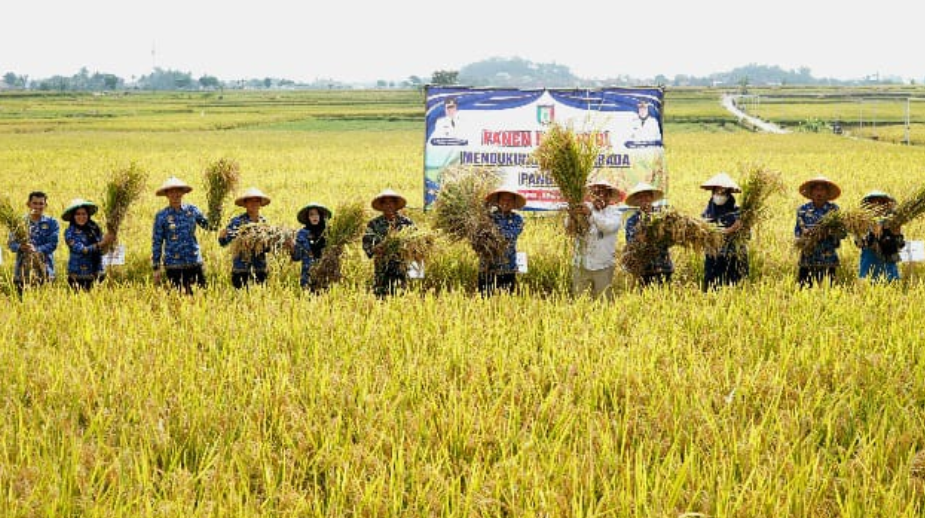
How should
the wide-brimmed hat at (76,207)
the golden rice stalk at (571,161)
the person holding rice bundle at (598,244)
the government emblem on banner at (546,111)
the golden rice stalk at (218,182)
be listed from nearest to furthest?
1. the golden rice stalk at (571,161)
2. the person holding rice bundle at (598,244)
3. the wide-brimmed hat at (76,207)
4. the golden rice stalk at (218,182)
5. the government emblem on banner at (546,111)

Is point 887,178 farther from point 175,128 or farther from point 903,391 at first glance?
point 175,128

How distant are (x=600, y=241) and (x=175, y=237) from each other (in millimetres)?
3108

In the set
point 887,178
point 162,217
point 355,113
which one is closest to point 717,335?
point 162,217

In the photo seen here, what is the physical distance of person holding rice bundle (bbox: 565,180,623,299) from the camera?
6020mm

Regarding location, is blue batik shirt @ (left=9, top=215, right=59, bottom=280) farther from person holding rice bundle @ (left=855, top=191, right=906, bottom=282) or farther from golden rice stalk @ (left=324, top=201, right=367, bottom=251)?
A: person holding rice bundle @ (left=855, top=191, right=906, bottom=282)

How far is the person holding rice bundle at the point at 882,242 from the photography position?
6055 millimetres

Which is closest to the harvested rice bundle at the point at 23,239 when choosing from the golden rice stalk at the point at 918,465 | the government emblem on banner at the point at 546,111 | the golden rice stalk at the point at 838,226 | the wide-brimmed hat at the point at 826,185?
the golden rice stalk at the point at 838,226

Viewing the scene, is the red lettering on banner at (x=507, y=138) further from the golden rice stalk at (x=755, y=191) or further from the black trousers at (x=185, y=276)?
the black trousers at (x=185, y=276)

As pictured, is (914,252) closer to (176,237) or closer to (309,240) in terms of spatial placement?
(309,240)

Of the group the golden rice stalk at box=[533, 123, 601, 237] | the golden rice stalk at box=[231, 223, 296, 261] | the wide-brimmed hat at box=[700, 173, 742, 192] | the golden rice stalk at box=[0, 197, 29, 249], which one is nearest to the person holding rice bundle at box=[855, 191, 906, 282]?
the wide-brimmed hat at box=[700, 173, 742, 192]

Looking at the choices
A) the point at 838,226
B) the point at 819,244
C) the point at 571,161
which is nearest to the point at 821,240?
the point at 819,244

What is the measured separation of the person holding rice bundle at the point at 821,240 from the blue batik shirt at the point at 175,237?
4.40m

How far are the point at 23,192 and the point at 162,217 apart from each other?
786cm

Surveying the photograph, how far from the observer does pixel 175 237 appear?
256 inches
